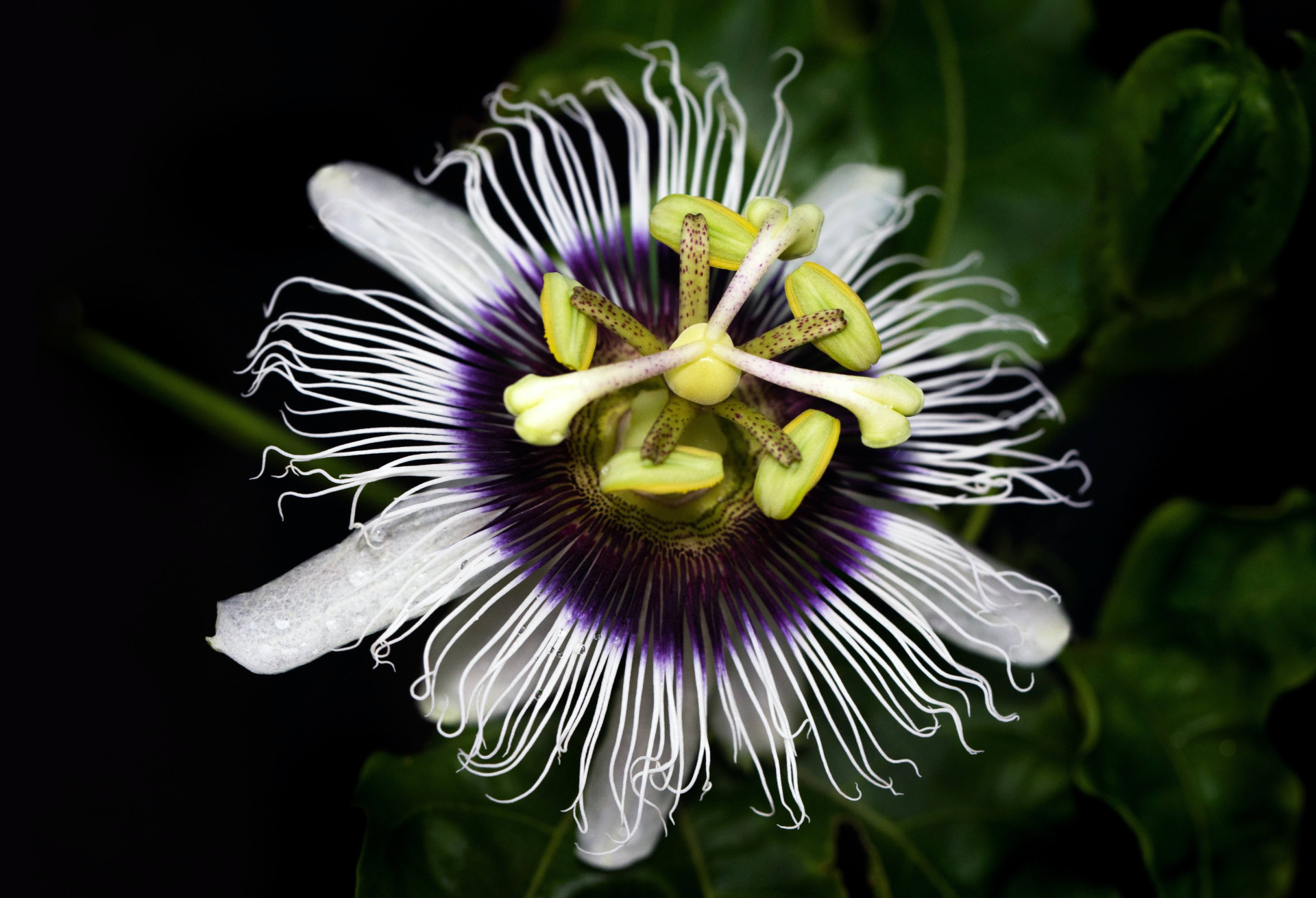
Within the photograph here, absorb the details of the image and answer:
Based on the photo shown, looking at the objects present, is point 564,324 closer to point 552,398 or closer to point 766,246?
point 552,398

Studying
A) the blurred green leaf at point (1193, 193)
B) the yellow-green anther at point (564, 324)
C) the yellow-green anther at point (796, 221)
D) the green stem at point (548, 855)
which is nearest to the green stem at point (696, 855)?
the green stem at point (548, 855)

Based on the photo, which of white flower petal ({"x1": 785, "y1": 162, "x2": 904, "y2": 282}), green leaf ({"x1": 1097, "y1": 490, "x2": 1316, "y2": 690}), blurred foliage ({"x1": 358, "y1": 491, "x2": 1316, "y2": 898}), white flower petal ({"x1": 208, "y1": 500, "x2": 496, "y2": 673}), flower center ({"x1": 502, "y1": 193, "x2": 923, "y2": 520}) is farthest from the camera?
green leaf ({"x1": 1097, "y1": 490, "x2": 1316, "y2": 690})

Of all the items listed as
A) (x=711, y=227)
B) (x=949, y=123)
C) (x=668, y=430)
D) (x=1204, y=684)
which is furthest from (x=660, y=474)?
(x=1204, y=684)

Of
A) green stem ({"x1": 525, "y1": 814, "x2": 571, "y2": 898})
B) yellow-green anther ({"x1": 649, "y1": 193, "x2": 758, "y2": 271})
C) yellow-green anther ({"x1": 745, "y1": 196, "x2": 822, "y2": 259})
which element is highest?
yellow-green anther ({"x1": 745, "y1": 196, "x2": 822, "y2": 259})

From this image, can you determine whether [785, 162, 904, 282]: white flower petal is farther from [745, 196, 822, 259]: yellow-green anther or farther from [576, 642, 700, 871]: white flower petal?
[576, 642, 700, 871]: white flower petal

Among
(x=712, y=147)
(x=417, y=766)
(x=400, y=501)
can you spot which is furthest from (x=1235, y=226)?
(x=417, y=766)

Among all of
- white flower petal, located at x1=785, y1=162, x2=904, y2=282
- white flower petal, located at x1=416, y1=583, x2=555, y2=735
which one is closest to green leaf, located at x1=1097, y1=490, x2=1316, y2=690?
white flower petal, located at x1=785, y1=162, x2=904, y2=282
